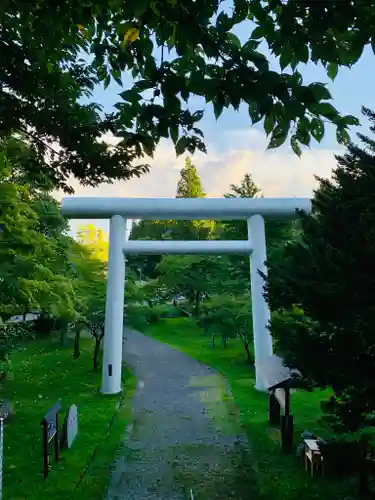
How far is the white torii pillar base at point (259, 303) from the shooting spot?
12.3 m

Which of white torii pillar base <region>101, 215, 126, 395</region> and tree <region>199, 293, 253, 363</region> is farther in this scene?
tree <region>199, 293, 253, 363</region>

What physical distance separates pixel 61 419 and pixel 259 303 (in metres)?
6.02

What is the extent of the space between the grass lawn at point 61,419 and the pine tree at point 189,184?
1361cm

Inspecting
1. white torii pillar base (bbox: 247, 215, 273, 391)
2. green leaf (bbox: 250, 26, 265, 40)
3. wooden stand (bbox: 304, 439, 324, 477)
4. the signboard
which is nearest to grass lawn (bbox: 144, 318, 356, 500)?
wooden stand (bbox: 304, 439, 324, 477)

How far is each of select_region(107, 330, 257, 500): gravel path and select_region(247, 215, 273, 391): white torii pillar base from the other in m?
1.58

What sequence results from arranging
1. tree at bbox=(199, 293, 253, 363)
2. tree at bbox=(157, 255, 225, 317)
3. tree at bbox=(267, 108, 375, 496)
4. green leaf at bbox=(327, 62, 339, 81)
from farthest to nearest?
tree at bbox=(157, 255, 225, 317)
tree at bbox=(199, 293, 253, 363)
tree at bbox=(267, 108, 375, 496)
green leaf at bbox=(327, 62, 339, 81)

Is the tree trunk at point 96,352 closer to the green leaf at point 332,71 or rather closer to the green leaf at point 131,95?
the green leaf at point 131,95

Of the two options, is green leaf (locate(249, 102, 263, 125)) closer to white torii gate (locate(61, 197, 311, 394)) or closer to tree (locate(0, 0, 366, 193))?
tree (locate(0, 0, 366, 193))

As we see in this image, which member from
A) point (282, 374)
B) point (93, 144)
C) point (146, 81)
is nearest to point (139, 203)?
point (282, 374)

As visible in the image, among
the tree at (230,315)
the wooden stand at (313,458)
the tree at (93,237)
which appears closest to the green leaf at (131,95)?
the wooden stand at (313,458)

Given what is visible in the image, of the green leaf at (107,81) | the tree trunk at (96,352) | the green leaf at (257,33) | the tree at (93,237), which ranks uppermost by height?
the tree at (93,237)

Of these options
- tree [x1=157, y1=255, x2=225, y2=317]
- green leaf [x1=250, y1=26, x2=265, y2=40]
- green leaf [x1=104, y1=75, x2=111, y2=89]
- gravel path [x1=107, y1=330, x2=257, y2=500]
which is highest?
tree [x1=157, y1=255, x2=225, y2=317]

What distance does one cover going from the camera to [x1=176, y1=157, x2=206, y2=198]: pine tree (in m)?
27.3

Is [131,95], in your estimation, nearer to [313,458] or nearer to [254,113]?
[254,113]
